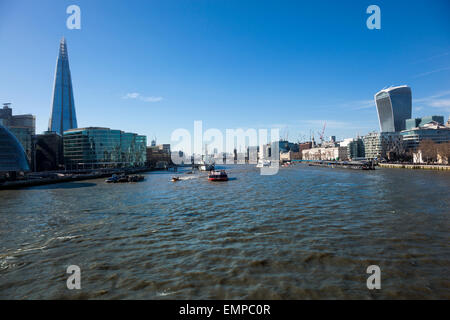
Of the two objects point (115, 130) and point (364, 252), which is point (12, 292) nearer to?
point (364, 252)

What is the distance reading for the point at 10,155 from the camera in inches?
3219

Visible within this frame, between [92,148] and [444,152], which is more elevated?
[92,148]

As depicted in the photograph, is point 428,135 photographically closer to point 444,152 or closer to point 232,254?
point 444,152

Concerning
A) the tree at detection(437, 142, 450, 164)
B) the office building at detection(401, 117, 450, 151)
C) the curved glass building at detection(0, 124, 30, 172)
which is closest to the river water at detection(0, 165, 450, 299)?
the curved glass building at detection(0, 124, 30, 172)

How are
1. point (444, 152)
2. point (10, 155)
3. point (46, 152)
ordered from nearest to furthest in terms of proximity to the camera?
1. point (10, 155)
2. point (444, 152)
3. point (46, 152)

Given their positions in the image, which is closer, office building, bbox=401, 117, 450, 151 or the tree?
the tree

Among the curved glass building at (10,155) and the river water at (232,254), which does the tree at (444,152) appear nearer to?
the river water at (232,254)

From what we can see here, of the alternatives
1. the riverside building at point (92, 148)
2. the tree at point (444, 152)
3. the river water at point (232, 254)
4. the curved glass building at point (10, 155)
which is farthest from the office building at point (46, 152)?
the tree at point (444, 152)

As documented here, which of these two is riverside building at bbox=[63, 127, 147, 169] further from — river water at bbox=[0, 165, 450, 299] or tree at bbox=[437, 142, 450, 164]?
tree at bbox=[437, 142, 450, 164]

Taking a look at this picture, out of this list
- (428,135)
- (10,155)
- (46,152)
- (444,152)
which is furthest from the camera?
(428,135)

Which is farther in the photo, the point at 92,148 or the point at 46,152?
the point at 92,148

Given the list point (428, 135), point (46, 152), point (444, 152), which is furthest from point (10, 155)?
point (428, 135)

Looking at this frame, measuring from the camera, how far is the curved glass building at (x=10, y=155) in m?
79.9

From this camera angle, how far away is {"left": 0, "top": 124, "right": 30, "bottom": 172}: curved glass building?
79938 millimetres
